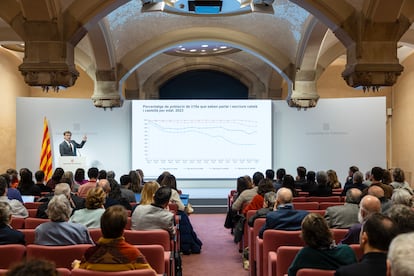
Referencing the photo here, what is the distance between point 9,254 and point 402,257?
8.26ft

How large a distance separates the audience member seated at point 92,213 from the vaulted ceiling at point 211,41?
3645mm

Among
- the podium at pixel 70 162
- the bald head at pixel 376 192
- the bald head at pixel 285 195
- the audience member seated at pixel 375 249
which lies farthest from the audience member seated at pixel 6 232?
the podium at pixel 70 162

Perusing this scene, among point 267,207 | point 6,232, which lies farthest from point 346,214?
point 6,232

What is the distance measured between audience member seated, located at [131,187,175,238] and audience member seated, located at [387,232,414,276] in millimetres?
2898

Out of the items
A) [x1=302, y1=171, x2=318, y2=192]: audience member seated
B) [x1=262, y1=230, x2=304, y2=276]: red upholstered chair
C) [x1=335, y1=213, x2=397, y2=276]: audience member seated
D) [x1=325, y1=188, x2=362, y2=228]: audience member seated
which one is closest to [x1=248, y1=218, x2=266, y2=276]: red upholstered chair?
[x1=325, y1=188, x2=362, y2=228]: audience member seated

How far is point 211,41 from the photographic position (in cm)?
1234

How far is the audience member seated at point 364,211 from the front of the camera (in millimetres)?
3543

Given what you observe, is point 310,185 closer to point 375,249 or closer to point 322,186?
point 322,186

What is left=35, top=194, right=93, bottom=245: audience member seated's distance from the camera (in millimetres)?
3533

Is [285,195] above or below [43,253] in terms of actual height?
above

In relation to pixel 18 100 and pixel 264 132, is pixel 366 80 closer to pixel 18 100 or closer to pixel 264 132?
pixel 264 132

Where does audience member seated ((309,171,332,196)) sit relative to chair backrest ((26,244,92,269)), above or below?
above

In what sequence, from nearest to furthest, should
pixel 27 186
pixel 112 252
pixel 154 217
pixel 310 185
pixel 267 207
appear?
pixel 112 252, pixel 154 217, pixel 267 207, pixel 27 186, pixel 310 185

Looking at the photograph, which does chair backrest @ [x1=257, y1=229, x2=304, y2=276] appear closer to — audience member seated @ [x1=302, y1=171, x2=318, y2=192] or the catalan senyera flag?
audience member seated @ [x1=302, y1=171, x2=318, y2=192]
